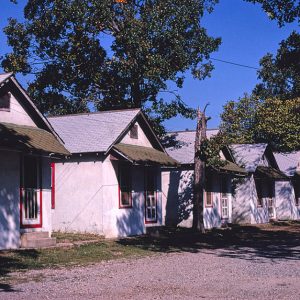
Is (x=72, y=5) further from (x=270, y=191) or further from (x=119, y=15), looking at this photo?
(x=270, y=191)

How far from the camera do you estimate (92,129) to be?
24.2m

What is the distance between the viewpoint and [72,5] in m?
29.6

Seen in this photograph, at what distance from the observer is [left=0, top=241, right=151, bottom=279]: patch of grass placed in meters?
14.6

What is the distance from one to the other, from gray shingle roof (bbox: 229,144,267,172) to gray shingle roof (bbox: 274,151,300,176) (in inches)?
216

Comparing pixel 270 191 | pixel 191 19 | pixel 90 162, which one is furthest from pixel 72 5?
pixel 270 191

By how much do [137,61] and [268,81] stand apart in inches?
1639

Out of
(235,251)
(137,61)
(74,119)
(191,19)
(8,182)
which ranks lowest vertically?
(235,251)

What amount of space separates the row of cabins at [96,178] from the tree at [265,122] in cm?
1484

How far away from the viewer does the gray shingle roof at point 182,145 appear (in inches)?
→ 1203

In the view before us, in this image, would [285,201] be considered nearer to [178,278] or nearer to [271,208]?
[271,208]

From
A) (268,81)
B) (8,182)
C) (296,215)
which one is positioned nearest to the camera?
(8,182)

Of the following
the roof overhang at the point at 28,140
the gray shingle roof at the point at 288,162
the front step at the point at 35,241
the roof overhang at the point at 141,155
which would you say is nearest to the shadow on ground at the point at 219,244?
the roof overhang at the point at 141,155

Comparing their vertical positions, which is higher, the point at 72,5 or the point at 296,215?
the point at 72,5

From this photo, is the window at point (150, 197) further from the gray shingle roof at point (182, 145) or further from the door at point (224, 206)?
the door at point (224, 206)
